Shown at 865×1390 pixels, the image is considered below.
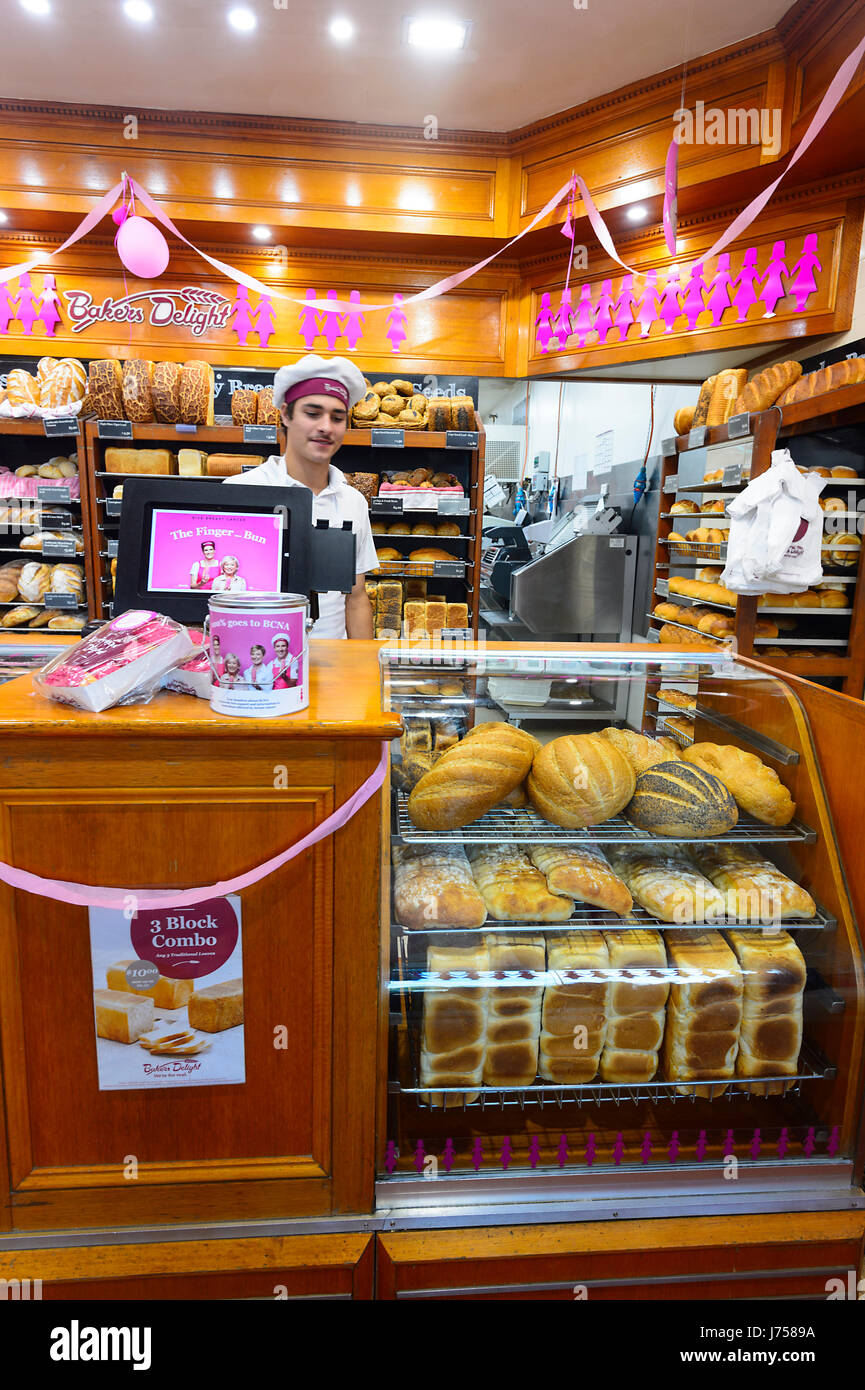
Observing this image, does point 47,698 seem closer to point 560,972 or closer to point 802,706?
point 560,972

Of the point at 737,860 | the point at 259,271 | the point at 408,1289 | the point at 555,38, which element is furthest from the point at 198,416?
the point at 408,1289

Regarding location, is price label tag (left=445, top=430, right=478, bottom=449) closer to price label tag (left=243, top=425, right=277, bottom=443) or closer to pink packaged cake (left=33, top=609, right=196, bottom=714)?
price label tag (left=243, top=425, right=277, bottom=443)

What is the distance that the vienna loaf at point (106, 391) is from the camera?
13.6 feet

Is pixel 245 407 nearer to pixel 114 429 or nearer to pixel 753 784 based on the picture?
pixel 114 429

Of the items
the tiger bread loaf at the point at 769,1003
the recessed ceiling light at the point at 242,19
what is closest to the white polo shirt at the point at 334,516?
the tiger bread loaf at the point at 769,1003

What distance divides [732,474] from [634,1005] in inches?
115

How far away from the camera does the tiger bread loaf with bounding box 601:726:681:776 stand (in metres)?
1.44

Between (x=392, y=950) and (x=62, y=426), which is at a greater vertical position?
(x=62, y=426)

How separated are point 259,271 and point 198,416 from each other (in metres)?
1.49

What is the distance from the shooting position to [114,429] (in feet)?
13.2

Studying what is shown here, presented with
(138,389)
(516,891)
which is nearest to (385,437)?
(138,389)

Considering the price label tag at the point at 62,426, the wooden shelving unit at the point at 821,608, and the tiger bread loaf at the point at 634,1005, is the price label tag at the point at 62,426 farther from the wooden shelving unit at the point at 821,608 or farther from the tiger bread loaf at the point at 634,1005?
the tiger bread loaf at the point at 634,1005

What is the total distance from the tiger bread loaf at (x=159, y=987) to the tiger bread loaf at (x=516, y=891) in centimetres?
50

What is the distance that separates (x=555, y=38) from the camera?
3.61m
